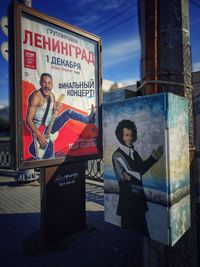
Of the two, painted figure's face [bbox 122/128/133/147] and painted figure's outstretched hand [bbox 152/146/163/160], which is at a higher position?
painted figure's face [bbox 122/128/133/147]

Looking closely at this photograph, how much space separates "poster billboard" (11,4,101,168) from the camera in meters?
3.09

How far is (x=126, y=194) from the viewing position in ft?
7.77

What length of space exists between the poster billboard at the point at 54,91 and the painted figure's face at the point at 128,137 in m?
1.51

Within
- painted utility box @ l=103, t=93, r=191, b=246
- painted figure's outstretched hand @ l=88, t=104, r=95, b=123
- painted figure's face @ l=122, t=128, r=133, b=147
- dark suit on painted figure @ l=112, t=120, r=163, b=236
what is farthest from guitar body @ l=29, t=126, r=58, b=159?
painted figure's face @ l=122, t=128, r=133, b=147

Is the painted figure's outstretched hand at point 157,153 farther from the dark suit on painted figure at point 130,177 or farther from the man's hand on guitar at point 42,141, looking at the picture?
the man's hand on guitar at point 42,141

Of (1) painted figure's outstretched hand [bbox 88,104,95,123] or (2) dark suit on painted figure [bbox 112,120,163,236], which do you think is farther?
(1) painted figure's outstretched hand [bbox 88,104,95,123]

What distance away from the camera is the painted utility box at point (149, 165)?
2008mm

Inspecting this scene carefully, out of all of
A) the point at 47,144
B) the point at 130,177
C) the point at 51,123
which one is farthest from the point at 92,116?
the point at 130,177

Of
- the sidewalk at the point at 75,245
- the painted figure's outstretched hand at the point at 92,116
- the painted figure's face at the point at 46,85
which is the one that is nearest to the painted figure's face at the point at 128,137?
the painted figure's face at the point at 46,85

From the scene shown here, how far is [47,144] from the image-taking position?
11.4 ft

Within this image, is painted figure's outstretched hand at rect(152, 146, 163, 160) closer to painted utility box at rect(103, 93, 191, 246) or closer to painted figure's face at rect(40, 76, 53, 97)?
painted utility box at rect(103, 93, 191, 246)

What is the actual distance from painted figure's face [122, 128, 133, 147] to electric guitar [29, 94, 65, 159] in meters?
1.54

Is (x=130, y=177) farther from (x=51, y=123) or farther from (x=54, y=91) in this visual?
(x=54, y=91)

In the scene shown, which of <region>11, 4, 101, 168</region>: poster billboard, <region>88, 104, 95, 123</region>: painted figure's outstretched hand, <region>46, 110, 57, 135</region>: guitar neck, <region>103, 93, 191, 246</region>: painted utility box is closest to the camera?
<region>103, 93, 191, 246</region>: painted utility box
